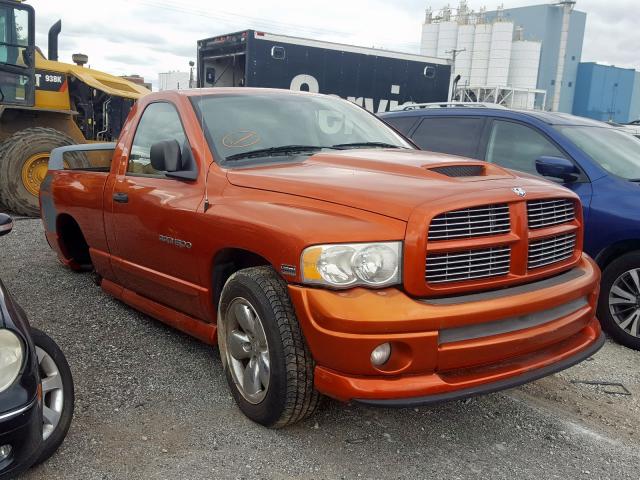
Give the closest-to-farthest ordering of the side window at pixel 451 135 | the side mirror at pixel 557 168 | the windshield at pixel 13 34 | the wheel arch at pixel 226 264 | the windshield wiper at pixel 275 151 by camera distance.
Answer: the wheel arch at pixel 226 264, the windshield wiper at pixel 275 151, the side mirror at pixel 557 168, the side window at pixel 451 135, the windshield at pixel 13 34

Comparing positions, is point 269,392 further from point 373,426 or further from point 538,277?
point 538,277

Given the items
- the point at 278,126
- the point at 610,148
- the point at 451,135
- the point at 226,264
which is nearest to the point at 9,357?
the point at 226,264

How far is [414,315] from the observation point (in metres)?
2.48

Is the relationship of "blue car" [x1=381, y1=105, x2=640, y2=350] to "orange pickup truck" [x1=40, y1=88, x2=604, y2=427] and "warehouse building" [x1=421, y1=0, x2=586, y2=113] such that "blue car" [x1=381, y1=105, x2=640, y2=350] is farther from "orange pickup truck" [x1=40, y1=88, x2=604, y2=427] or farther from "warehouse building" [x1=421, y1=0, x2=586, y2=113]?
"warehouse building" [x1=421, y1=0, x2=586, y2=113]

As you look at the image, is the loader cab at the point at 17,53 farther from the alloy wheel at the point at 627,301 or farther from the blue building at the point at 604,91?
the blue building at the point at 604,91

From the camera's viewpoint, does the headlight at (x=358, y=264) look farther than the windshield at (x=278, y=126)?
No

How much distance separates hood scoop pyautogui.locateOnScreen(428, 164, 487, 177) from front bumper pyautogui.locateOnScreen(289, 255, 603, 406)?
2.20ft

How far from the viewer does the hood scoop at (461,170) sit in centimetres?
Answer: 311

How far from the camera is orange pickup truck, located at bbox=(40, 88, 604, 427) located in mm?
2545

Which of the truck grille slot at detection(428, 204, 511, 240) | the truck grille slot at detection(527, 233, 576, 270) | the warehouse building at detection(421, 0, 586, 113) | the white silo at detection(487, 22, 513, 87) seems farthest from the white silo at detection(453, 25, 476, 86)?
the truck grille slot at detection(428, 204, 511, 240)

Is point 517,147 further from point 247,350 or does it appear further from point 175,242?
point 247,350

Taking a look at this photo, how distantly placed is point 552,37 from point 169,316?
63794mm

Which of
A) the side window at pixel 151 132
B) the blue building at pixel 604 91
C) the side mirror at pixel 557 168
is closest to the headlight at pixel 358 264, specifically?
the side window at pixel 151 132

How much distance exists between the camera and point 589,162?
4.71 metres
